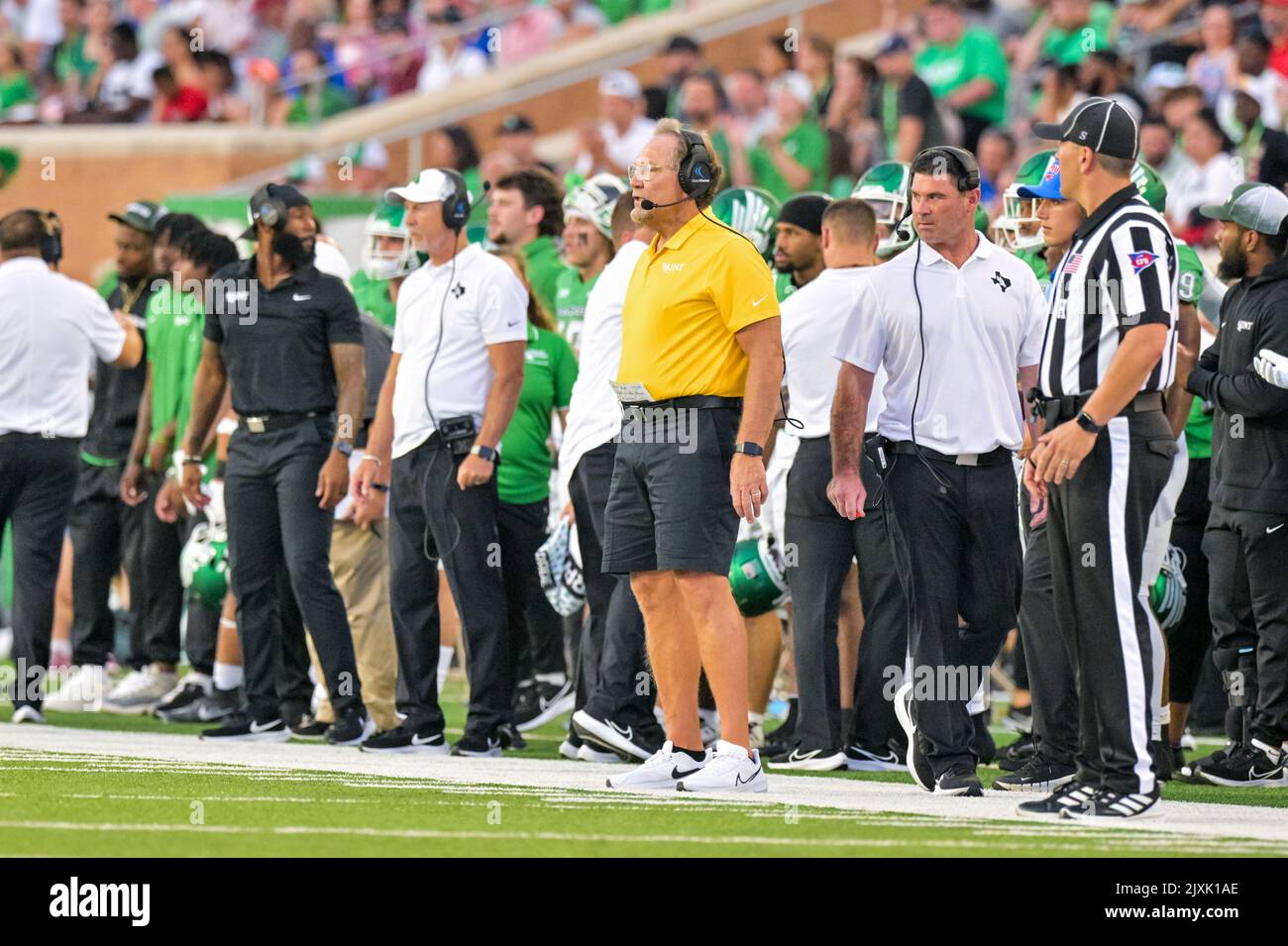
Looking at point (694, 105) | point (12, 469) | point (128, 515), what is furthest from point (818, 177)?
point (12, 469)

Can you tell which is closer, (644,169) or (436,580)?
(644,169)

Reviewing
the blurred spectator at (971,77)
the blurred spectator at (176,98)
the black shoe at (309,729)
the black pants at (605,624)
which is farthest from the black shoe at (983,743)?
the blurred spectator at (176,98)

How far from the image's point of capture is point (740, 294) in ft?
27.0

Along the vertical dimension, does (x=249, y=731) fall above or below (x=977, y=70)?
below

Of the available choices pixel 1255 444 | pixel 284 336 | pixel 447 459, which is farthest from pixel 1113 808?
pixel 284 336

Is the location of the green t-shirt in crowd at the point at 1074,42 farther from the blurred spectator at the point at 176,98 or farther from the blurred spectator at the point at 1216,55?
the blurred spectator at the point at 176,98

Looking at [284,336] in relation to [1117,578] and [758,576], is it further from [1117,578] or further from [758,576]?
[1117,578]

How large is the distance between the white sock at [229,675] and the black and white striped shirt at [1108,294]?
18.1ft

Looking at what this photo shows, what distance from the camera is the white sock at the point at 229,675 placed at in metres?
11.9

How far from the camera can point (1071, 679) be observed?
876cm

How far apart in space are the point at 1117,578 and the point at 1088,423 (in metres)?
0.52

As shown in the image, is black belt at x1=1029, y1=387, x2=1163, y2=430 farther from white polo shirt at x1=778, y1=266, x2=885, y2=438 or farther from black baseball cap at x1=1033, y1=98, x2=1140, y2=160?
white polo shirt at x1=778, y1=266, x2=885, y2=438
